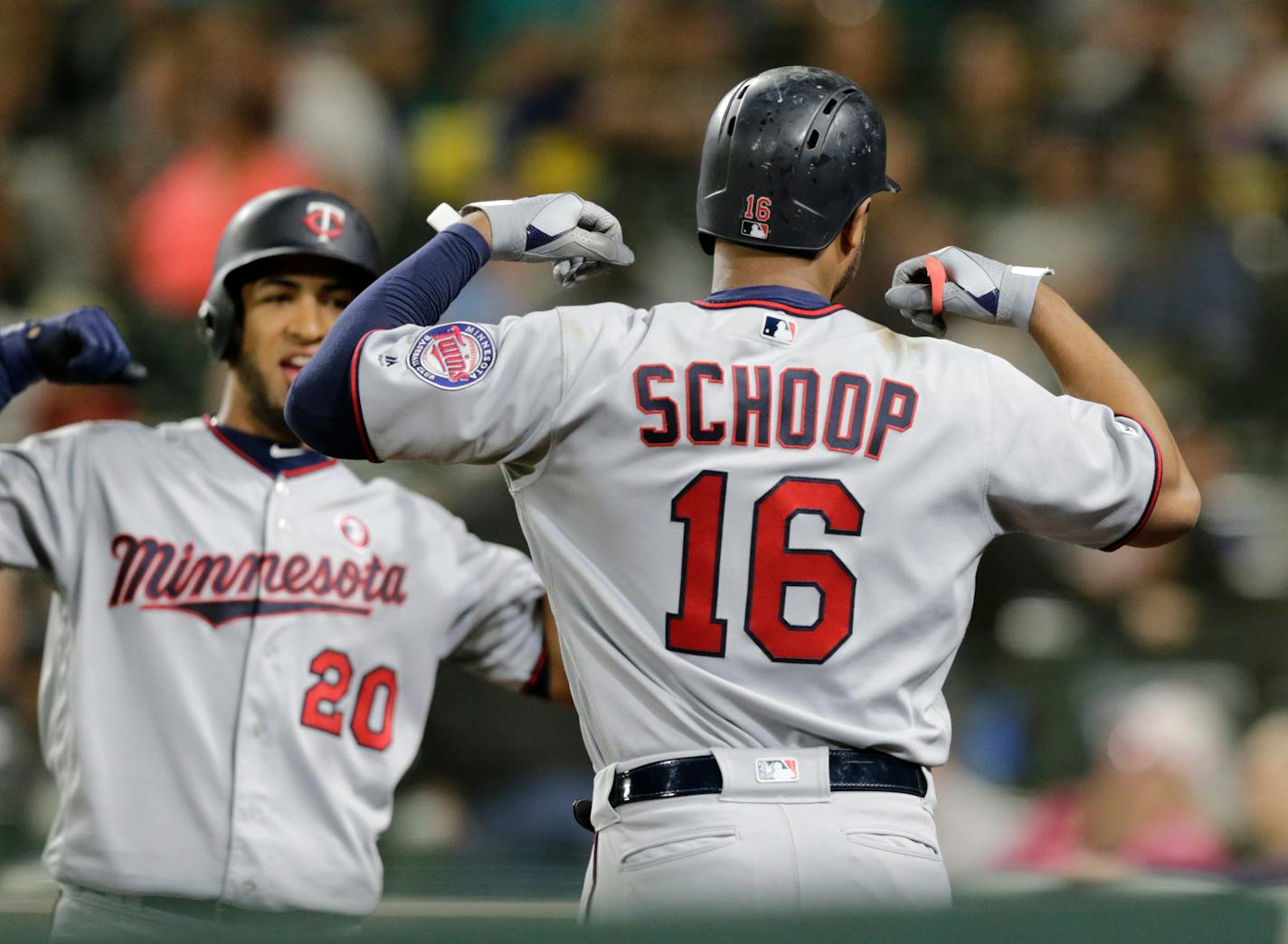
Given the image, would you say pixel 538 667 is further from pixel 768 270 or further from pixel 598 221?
pixel 768 270

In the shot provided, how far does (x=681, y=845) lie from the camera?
2365 millimetres

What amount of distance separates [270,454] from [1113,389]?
5.55ft

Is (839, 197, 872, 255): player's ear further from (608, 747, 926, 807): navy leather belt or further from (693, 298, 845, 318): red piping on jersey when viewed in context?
(608, 747, 926, 807): navy leather belt

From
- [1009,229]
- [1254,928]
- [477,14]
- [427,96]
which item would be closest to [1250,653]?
[1009,229]

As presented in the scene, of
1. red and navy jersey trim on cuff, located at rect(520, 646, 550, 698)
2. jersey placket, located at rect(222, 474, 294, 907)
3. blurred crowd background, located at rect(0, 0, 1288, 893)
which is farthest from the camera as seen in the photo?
blurred crowd background, located at rect(0, 0, 1288, 893)

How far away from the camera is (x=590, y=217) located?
279cm

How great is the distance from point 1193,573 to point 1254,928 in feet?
12.3

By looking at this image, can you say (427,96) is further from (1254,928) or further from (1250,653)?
(1254,928)

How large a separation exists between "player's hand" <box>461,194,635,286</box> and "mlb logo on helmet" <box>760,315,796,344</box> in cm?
32

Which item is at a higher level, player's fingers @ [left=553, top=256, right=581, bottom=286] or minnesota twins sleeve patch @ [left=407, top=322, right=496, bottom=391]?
player's fingers @ [left=553, top=256, right=581, bottom=286]

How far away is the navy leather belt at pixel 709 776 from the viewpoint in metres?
2.39

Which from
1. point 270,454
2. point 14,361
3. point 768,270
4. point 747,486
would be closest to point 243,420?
point 270,454

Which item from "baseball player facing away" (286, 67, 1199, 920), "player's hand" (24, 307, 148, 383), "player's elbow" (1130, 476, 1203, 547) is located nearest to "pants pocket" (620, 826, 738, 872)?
"baseball player facing away" (286, 67, 1199, 920)

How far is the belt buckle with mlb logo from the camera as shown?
7.84 ft
